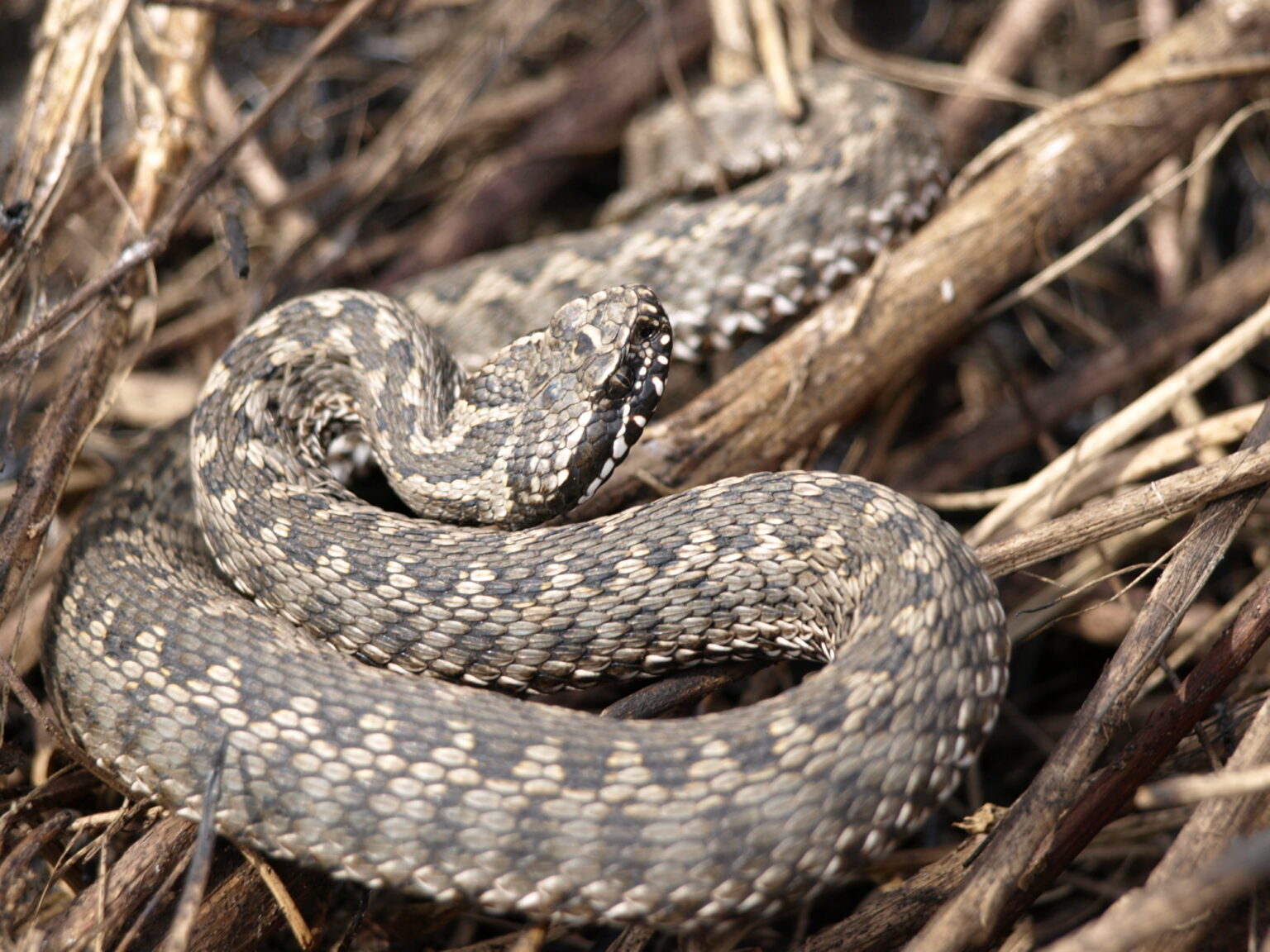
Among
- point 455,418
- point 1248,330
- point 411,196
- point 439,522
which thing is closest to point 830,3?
point 411,196

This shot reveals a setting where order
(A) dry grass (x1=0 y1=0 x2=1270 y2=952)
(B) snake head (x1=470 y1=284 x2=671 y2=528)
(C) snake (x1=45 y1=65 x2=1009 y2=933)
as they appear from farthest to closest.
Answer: (B) snake head (x1=470 y1=284 x2=671 y2=528), (A) dry grass (x1=0 y1=0 x2=1270 y2=952), (C) snake (x1=45 y1=65 x2=1009 y2=933)

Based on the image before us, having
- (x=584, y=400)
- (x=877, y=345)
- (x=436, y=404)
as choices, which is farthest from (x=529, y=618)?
(x=877, y=345)

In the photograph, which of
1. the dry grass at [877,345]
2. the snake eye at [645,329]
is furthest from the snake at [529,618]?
the dry grass at [877,345]

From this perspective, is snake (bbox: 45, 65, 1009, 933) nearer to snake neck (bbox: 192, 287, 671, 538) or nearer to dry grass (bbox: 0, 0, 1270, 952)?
snake neck (bbox: 192, 287, 671, 538)

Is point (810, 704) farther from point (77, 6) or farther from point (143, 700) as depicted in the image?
point (77, 6)

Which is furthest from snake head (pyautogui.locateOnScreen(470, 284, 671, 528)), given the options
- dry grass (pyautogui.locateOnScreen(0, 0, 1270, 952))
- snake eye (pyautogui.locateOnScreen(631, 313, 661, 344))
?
dry grass (pyautogui.locateOnScreen(0, 0, 1270, 952))

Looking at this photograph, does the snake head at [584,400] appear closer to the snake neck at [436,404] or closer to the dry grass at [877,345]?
the snake neck at [436,404]

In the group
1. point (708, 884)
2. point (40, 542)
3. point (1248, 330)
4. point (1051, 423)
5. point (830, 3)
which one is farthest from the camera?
point (830, 3)
